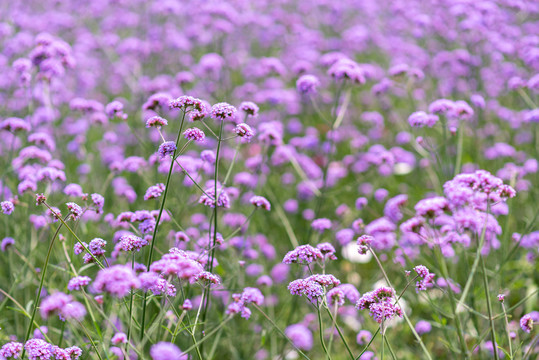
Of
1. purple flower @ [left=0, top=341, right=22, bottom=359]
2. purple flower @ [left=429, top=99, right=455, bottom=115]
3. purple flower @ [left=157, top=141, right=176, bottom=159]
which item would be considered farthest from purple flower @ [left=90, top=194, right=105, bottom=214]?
purple flower @ [left=429, top=99, right=455, bottom=115]

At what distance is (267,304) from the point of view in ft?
12.7

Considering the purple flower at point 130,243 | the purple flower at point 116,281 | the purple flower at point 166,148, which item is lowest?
the purple flower at point 130,243

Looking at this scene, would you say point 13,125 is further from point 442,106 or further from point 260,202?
point 442,106

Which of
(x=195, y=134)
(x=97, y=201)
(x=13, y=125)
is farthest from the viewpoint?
(x=13, y=125)

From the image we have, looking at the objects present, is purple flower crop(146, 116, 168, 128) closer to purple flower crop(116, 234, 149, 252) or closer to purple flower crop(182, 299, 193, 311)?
purple flower crop(116, 234, 149, 252)

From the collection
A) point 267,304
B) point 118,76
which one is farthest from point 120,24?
point 267,304

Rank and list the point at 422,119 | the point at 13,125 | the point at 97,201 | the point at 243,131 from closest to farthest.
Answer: the point at 243,131 < the point at 97,201 < the point at 422,119 < the point at 13,125

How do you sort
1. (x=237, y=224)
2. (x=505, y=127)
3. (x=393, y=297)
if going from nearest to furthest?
(x=393, y=297), (x=237, y=224), (x=505, y=127)

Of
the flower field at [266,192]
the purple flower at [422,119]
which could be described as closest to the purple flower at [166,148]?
the flower field at [266,192]

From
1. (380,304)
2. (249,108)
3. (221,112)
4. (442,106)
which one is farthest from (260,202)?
(442,106)

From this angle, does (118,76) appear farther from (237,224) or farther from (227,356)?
(227,356)

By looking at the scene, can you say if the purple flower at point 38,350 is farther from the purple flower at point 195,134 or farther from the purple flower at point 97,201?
the purple flower at point 195,134

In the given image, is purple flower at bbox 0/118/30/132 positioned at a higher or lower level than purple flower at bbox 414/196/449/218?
lower

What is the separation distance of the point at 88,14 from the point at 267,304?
6178 mm
